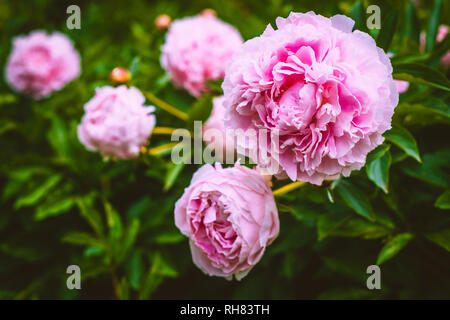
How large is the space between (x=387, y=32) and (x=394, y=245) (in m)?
0.46

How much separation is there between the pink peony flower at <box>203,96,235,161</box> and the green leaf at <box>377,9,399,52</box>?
37 centimetres

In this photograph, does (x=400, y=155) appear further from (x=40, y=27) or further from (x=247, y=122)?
(x=40, y=27)

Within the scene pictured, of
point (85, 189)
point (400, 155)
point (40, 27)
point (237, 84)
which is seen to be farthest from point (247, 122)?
point (40, 27)

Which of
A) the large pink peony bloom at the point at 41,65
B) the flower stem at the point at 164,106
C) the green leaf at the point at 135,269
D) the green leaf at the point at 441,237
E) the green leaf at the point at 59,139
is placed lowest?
the green leaf at the point at 135,269

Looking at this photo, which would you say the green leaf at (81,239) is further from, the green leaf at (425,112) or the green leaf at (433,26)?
the green leaf at (433,26)

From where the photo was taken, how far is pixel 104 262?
45.8 inches

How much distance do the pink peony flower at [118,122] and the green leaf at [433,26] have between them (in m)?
0.72

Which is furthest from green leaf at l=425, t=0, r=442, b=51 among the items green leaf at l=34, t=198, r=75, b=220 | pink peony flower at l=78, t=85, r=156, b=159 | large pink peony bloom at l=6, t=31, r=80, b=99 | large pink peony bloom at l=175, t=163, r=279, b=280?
large pink peony bloom at l=6, t=31, r=80, b=99

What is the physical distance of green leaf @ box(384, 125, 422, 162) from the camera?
2.55 ft

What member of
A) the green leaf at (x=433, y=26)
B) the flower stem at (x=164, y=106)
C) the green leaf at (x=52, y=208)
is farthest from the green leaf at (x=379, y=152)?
the green leaf at (x=52, y=208)

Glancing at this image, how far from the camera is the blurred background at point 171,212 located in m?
0.93

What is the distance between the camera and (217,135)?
102cm

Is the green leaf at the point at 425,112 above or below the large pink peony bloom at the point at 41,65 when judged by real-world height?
below

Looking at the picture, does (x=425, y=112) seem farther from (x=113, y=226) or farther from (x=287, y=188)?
(x=113, y=226)
